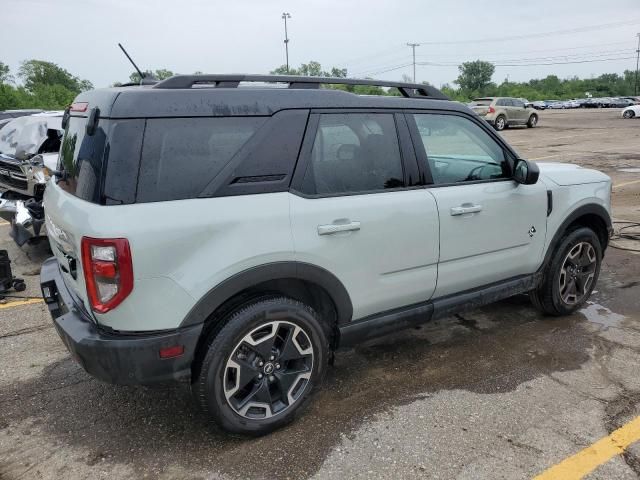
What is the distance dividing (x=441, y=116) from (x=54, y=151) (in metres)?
6.06

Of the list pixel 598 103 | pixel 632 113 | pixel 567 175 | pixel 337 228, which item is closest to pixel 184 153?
pixel 337 228

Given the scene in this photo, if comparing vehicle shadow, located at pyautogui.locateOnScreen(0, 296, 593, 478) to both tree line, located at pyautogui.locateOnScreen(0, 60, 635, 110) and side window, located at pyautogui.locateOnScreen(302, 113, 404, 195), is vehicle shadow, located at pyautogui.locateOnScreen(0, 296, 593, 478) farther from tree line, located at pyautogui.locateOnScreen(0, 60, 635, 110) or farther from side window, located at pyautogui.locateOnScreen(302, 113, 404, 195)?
tree line, located at pyautogui.locateOnScreen(0, 60, 635, 110)

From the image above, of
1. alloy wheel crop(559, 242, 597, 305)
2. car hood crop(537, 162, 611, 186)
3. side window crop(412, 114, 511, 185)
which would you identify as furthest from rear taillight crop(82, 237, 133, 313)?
alloy wheel crop(559, 242, 597, 305)

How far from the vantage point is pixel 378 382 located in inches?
136

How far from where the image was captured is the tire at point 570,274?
13.8 feet

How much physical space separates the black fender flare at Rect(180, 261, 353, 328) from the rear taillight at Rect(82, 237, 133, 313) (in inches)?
13.1

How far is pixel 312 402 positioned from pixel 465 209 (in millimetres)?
1562

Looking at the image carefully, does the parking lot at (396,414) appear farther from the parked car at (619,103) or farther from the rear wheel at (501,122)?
the parked car at (619,103)

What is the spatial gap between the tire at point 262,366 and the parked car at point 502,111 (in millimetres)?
25726

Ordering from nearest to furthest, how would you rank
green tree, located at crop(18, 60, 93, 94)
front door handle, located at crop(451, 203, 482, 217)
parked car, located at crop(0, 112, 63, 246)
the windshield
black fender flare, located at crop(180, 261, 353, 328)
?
black fender flare, located at crop(180, 261, 353, 328) → front door handle, located at crop(451, 203, 482, 217) → parked car, located at crop(0, 112, 63, 246) → the windshield → green tree, located at crop(18, 60, 93, 94)

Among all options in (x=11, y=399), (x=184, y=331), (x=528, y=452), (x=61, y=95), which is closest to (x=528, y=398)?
(x=528, y=452)

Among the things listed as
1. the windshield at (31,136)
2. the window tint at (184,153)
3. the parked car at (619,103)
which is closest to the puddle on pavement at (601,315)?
the window tint at (184,153)

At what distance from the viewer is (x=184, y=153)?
8.32 feet

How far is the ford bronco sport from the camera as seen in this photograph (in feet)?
8.00
